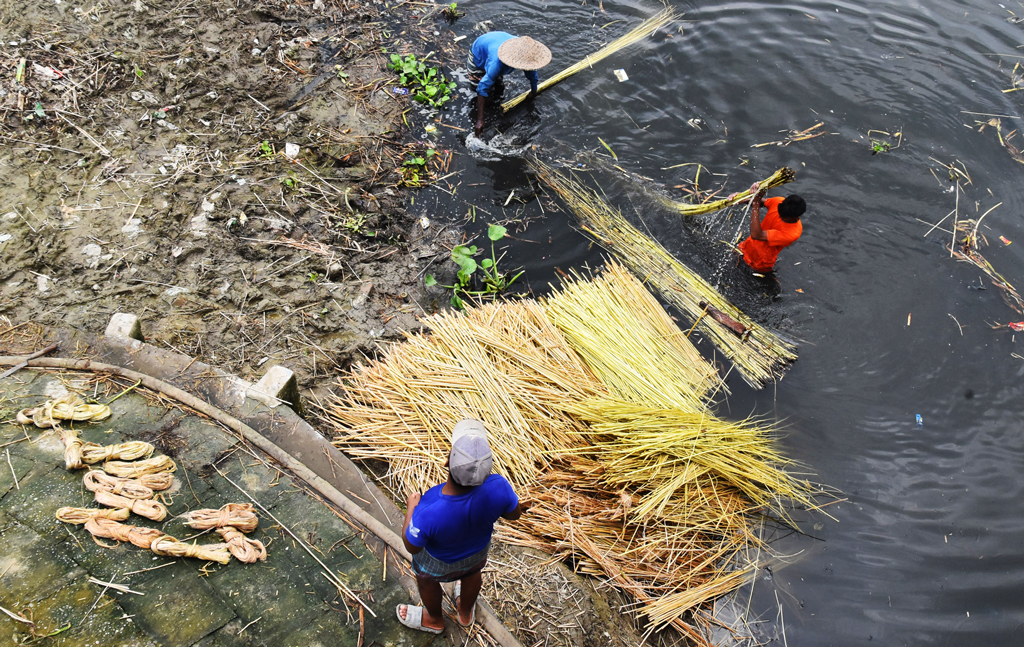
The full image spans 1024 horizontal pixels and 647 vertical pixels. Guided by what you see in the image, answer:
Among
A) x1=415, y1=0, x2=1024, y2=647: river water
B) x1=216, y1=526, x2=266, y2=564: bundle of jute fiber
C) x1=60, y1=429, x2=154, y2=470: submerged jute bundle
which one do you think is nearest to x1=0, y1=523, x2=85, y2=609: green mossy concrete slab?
x1=60, y1=429, x2=154, y2=470: submerged jute bundle

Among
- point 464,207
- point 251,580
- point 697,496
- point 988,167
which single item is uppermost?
point 988,167

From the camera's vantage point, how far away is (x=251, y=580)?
2.84 meters

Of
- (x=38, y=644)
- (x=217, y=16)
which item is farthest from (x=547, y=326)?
(x=217, y=16)

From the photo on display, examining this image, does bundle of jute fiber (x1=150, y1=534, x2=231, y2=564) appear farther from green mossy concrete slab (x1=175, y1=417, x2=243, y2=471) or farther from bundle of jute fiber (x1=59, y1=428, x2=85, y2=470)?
bundle of jute fiber (x1=59, y1=428, x2=85, y2=470)

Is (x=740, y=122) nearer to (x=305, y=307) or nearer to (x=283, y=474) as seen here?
(x=305, y=307)

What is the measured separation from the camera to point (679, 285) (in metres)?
5.15

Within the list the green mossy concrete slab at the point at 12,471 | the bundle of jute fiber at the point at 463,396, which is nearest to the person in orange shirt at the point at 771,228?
the bundle of jute fiber at the point at 463,396

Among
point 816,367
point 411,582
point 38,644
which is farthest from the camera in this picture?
point 816,367

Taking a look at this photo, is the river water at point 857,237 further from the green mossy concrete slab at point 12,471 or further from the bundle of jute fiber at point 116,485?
the green mossy concrete slab at point 12,471

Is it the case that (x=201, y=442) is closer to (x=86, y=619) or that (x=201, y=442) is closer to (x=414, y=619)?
(x=86, y=619)

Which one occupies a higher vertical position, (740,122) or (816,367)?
(740,122)

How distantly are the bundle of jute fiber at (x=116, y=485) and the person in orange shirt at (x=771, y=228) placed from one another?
199 inches

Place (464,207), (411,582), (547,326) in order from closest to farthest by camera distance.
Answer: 1. (411,582)
2. (547,326)
3. (464,207)

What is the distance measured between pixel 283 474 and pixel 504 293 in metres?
2.69
